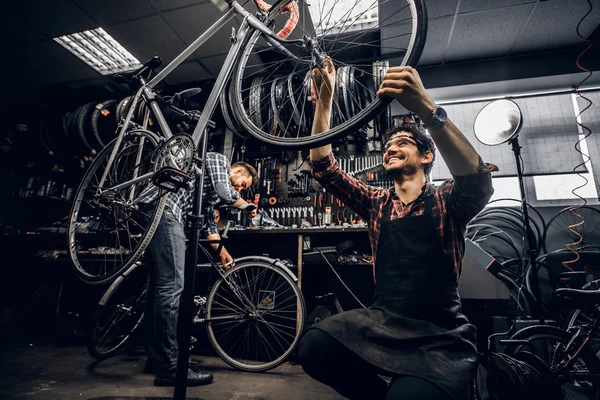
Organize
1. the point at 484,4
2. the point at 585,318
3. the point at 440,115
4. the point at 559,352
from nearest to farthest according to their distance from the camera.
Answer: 1. the point at 440,115
2. the point at 559,352
3. the point at 585,318
4. the point at 484,4

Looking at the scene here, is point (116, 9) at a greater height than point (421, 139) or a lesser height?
greater

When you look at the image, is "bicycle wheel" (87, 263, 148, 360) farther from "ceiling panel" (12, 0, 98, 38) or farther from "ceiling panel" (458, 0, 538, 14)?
"ceiling panel" (458, 0, 538, 14)

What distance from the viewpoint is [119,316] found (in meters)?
2.33

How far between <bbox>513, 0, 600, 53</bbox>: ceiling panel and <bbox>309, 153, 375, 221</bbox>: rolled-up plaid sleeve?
3096 millimetres

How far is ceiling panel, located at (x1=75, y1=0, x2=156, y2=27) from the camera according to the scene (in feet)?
9.12

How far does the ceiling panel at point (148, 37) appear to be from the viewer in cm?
301

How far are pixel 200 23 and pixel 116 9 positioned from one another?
83 cm

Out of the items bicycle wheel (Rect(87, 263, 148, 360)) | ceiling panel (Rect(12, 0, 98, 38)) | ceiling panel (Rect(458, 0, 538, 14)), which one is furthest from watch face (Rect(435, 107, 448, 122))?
ceiling panel (Rect(12, 0, 98, 38))

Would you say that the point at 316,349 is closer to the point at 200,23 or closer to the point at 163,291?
the point at 163,291

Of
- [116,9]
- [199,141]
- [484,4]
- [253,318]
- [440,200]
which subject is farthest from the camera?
[116,9]

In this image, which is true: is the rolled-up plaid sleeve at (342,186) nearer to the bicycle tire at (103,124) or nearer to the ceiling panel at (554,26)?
the ceiling panel at (554,26)

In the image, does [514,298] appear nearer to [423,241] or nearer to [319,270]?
[319,270]

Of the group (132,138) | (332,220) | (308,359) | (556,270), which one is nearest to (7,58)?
(132,138)

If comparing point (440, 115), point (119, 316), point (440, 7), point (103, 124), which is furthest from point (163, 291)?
point (440, 7)
